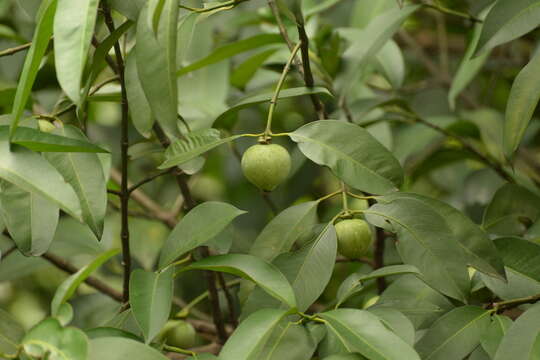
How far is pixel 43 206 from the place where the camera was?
70cm

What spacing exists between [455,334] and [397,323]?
0.07 meters

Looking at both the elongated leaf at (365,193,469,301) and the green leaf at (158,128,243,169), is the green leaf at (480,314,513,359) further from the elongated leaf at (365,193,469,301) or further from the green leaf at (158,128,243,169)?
the green leaf at (158,128,243,169)

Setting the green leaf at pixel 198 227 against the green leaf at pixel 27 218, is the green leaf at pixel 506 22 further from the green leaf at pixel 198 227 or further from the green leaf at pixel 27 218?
the green leaf at pixel 27 218

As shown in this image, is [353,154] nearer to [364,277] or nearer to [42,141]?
[364,277]

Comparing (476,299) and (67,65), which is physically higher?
(67,65)

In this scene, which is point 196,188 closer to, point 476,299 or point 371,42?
point 371,42

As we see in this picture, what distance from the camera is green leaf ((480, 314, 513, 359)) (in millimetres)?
681

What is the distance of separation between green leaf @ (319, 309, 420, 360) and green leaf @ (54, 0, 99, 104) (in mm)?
270

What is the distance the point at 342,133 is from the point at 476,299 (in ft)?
0.75

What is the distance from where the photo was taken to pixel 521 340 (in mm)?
628

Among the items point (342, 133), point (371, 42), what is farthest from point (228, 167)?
point (342, 133)

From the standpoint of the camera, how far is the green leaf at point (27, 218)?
69 cm

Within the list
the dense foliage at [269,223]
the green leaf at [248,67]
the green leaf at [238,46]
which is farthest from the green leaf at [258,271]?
the green leaf at [248,67]

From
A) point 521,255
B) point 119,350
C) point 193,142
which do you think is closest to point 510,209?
point 521,255
